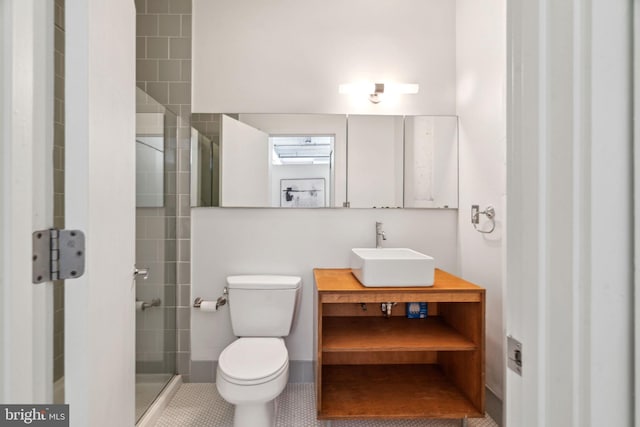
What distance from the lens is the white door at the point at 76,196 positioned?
0.57 metres

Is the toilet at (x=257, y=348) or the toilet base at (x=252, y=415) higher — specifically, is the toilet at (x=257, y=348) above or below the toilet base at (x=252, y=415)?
above

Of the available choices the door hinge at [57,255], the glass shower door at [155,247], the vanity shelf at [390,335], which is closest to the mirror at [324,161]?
the glass shower door at [155,247]

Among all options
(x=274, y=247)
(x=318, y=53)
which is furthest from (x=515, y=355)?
(x=318, y=53)

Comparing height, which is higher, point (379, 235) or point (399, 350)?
point (379, 235)

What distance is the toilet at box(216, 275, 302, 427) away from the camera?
1.46 metres

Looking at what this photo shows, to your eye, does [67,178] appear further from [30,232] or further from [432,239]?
[432,239]

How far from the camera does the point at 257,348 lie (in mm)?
1728

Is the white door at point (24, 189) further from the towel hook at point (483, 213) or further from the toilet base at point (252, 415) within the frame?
the towel hook at point (483, 213)

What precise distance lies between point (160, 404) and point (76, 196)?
1594 mm

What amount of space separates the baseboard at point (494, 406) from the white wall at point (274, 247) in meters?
0.97

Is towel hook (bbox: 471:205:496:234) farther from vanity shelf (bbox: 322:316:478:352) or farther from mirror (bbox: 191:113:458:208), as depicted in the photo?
vanity shelf (bbox: 322:316:478:352)

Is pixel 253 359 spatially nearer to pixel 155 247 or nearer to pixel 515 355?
pixel 155 247

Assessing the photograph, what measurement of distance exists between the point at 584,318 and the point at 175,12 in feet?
8.43

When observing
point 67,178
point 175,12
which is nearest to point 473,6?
point 175,12
